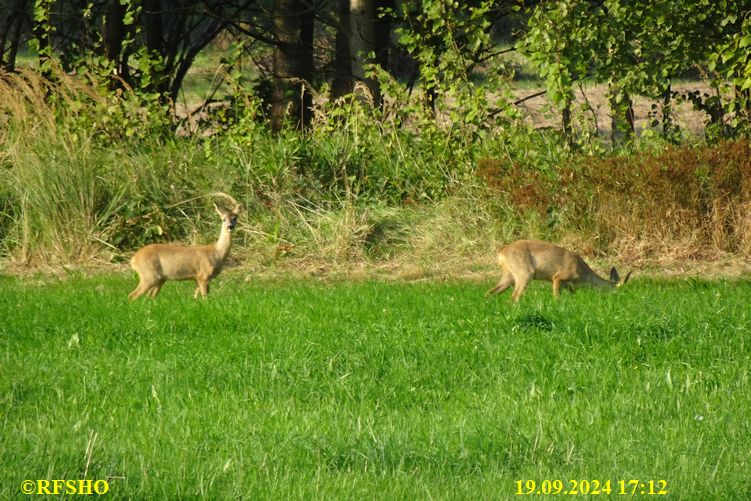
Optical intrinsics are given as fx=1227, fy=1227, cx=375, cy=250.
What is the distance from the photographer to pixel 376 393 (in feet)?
25.2

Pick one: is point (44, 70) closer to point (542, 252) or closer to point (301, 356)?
point (542, 252)

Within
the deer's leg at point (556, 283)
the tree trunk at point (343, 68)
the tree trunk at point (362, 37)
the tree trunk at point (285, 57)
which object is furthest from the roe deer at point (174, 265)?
the tree trunk at point (343, 68)

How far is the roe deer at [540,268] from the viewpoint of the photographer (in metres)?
11.2

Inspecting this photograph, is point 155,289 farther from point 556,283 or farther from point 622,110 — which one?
point 622,110

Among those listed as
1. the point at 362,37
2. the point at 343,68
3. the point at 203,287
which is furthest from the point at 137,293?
the point at 343,68

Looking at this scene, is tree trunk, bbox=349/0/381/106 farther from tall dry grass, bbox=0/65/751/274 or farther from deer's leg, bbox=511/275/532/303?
deer's leg, bbox=511/275/532/303

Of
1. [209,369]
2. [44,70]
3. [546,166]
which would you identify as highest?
[44,70]

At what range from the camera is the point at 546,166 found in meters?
15.3

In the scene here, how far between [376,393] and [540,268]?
391cm

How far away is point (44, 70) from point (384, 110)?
4.65 metres

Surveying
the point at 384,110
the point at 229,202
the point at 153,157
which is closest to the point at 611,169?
the point at 384,110

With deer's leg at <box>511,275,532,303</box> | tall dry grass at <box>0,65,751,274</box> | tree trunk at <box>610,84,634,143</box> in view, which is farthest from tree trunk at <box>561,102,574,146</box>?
deer's leg at <box>511,275,532,303</box>


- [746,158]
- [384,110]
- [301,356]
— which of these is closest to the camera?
[301,356]

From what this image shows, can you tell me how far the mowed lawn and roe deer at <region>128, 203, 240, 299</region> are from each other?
0.41 metres
